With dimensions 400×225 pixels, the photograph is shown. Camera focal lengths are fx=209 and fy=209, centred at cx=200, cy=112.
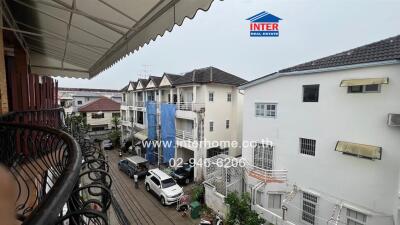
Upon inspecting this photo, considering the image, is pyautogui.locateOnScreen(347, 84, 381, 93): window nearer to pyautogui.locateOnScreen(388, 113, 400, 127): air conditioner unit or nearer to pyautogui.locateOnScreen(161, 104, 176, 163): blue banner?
pyautogui.locateOnScreen(388, 113, 400, 127): air conditioner unit

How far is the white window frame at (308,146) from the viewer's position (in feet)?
28.6

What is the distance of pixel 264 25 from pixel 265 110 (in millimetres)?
4366

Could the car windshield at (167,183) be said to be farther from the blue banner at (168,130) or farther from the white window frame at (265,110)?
the white window frame at (265,110)

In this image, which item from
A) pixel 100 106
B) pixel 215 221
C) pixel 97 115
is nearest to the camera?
pixel 215 221

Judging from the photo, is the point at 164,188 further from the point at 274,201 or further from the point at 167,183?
the point at 274,201

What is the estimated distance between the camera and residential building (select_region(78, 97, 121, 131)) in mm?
27742

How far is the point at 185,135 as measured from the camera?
51.0ft

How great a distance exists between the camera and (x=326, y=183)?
8.22 metres

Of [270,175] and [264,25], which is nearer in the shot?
[270,175]

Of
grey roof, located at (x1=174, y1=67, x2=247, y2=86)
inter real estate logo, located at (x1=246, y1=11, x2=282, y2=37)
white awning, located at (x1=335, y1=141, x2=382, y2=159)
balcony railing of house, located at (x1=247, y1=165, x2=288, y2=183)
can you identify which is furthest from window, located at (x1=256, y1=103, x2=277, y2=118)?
grey roof, located at (x1=174, y1=67, x2=247, y2=86)

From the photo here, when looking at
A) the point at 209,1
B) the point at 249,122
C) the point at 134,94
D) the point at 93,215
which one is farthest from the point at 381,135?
the point at 134,94

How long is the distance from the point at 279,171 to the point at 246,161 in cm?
200

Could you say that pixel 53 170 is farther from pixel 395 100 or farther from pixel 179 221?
pixel 179 221

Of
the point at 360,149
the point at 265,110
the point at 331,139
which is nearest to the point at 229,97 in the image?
the point at 265,110
